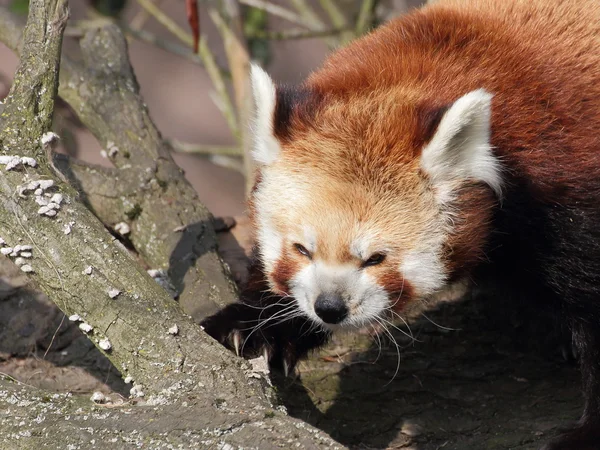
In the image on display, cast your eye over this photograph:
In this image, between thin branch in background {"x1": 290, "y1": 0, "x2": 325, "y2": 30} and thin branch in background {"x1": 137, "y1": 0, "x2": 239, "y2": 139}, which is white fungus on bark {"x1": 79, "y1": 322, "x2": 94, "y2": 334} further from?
→ thin branch in background {"x1": 290, "y1": 0, "x2": 325, "y2": 30}

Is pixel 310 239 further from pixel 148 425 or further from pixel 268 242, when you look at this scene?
pixel 148 425

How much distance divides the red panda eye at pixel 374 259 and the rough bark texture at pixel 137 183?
0.90m

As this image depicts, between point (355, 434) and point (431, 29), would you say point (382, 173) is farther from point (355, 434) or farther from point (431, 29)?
point (355, 434)

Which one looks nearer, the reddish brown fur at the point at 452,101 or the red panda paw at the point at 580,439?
the reddish brown fur at the point at 452,101

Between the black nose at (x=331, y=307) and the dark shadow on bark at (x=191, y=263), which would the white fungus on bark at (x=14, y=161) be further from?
the black nose at (x=331, y=307)

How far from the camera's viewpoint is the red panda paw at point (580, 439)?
9.64 ft

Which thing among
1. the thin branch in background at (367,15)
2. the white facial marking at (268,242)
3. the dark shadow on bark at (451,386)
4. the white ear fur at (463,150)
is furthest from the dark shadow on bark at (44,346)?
the thin branch in background at (367,15)

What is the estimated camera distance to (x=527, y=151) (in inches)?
109

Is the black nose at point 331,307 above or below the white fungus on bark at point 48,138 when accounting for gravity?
below

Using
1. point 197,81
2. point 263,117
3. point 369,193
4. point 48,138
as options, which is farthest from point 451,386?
point 197,81

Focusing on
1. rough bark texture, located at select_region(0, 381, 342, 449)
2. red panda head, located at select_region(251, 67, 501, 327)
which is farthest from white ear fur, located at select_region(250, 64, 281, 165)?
rough bark texture, located at select_region(0, 381, 342, 449)

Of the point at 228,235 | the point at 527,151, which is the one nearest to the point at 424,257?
the point at 527,151

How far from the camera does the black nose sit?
2.66 meters

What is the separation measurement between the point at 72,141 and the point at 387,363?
9.49 ft
